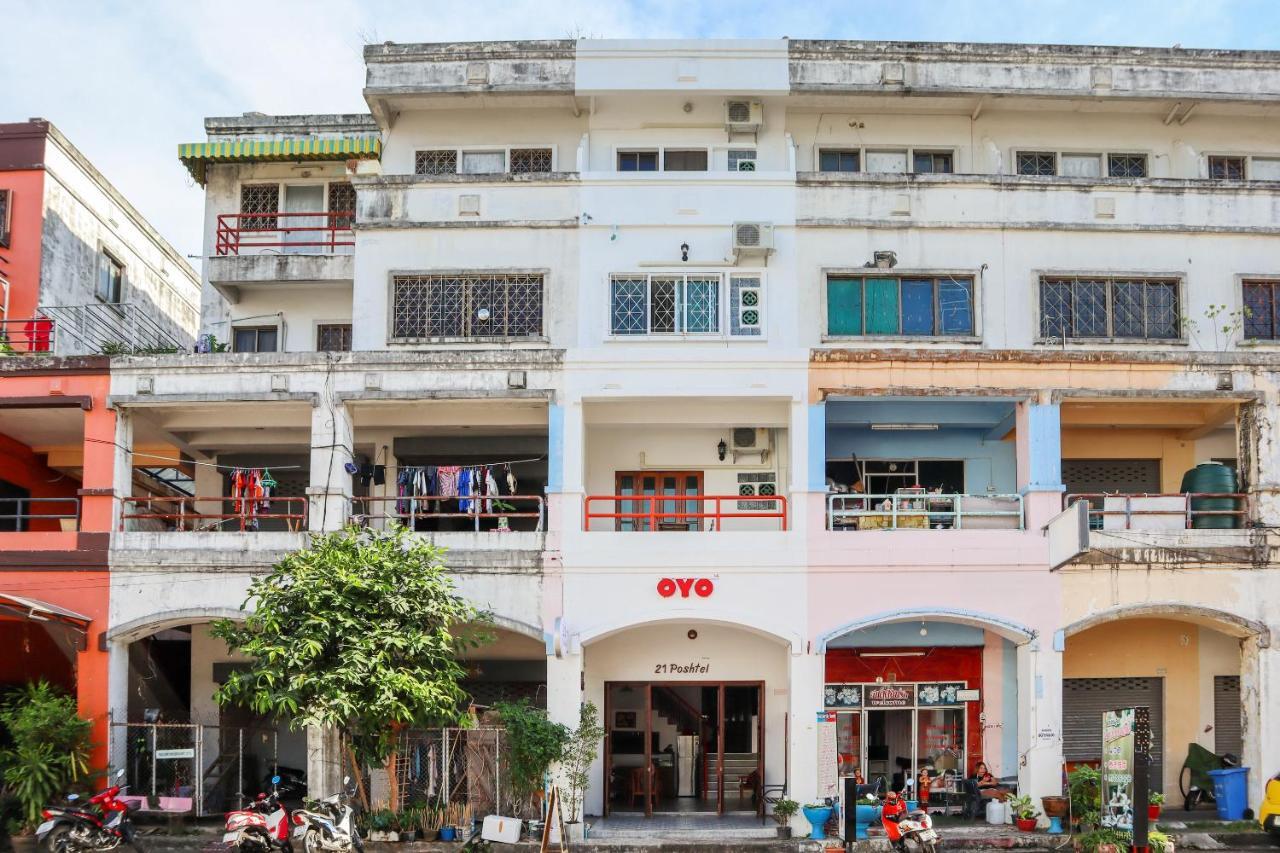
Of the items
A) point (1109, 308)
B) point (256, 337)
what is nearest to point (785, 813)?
point (1109, 308)

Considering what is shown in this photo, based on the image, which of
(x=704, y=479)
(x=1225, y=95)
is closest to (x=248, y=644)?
(x=704, y=479)

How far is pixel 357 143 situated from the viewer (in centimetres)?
2562


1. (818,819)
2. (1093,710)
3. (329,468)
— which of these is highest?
(329,468)

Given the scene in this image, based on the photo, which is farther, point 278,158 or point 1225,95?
point 278,158

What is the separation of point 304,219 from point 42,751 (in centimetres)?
1134

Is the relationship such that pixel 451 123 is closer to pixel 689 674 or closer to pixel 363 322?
pixel 363 322

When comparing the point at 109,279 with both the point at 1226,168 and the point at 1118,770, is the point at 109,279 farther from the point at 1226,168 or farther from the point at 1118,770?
the point at 1226,168

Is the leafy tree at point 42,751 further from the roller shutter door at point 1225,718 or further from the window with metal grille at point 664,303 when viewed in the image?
the roller shutter door at point 1225,718

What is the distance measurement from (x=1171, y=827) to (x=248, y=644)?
14261 mm

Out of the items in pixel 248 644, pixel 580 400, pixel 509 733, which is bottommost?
pixel 509 733

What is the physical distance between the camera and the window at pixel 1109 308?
22.8 m

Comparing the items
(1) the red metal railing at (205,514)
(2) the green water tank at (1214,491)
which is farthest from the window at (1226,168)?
(1) the red metal railing at (205,514)

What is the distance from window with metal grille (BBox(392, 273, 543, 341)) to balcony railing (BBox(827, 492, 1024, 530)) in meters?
6.13

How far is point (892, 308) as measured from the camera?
74.9 ft
